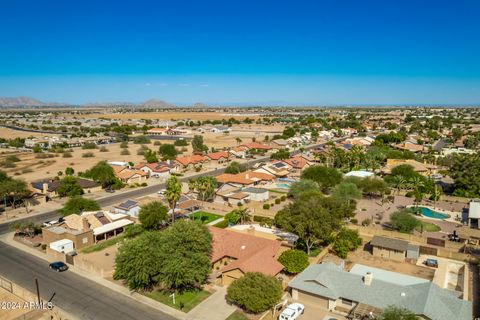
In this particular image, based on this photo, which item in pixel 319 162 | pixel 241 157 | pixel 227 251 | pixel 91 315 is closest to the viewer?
pixel 91 315

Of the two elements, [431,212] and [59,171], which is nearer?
[431,212]

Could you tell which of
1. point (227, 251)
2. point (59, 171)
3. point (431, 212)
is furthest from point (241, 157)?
point (227, 251)

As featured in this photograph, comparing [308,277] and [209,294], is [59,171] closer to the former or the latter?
[209,294]

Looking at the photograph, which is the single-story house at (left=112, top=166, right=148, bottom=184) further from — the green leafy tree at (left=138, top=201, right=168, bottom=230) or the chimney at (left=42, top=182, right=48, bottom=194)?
the green leafy tree at (left=138, top=201, right=168, bottom=230)

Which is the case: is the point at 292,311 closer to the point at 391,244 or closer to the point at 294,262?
the point at 294,262

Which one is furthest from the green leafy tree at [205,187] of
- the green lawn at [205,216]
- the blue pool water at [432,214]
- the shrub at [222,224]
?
the blue pool water at [432,214]

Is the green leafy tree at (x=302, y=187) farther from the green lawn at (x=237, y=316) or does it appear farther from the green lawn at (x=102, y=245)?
the green lawn at (x=237, y=316)

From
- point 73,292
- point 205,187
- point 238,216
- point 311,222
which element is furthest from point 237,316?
point 205,187
